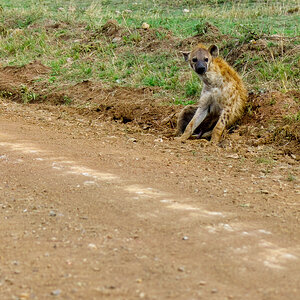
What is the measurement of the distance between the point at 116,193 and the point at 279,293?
185 cm

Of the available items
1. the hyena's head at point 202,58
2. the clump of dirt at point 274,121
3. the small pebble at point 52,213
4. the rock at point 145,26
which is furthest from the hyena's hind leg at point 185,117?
the rock at point 145,26

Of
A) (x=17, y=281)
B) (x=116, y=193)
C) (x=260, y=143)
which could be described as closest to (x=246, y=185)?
(x=116, y=193)

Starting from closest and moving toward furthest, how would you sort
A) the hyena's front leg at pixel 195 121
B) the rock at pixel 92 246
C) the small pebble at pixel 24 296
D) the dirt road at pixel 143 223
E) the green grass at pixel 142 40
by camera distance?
the small pebble at pixel 24 296 < the dirt road at pixel 143 223 < the rock at pixel 92 246 < the hyena's front leg at pixel 195 121 < the green grass at pixel 142 40

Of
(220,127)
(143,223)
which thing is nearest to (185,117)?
(220,127)

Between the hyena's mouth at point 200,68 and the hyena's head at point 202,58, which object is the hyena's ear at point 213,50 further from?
the hyena's mouth at point 200,68

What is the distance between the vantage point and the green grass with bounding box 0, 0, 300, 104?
8922mm

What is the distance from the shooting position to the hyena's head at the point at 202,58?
7.49m

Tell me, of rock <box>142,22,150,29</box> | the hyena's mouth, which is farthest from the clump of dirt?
rock <box>142,22,150,29</box>

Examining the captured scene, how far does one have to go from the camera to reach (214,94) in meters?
7.59

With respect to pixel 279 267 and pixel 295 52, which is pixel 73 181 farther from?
pixel 295 52

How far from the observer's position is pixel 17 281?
310cm

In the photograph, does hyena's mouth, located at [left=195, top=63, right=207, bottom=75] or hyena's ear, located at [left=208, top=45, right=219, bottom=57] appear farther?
hyena's ear, located at [left=208, top=45, right=219, bottom=57]

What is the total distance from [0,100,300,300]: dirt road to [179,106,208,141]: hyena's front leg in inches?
46.7

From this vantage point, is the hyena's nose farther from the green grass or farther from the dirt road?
the dirt road
